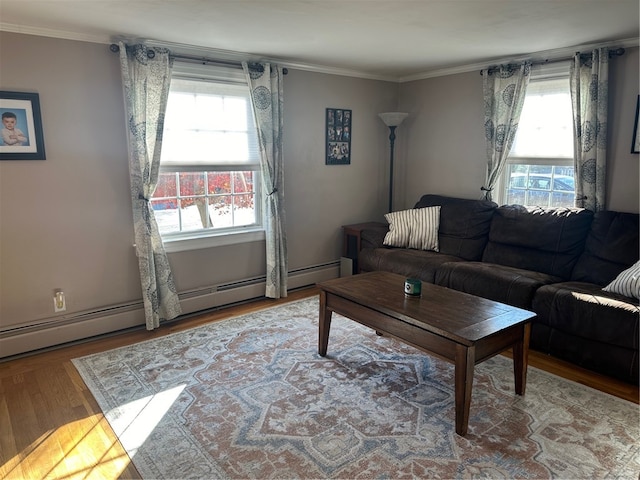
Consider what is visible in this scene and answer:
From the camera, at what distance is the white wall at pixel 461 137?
11.2ft

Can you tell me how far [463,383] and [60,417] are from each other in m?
2.15

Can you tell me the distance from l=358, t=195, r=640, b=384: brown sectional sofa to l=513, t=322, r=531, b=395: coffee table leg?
626 millimetres

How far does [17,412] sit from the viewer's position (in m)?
2.43

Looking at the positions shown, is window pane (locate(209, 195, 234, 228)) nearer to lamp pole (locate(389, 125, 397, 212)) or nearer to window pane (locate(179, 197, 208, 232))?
window pane (locate(179, 197, 208, 232))

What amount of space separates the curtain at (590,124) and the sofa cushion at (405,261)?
1.16m

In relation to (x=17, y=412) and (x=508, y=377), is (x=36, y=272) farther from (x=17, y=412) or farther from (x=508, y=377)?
(x=508, y=377)

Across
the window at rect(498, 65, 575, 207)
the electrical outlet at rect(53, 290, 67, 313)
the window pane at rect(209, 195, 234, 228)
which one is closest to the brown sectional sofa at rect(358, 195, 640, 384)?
the window at rect(498, 65, 575, 207)

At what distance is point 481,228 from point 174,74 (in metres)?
2.99

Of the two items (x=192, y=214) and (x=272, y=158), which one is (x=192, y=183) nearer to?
(x=192, y=214)

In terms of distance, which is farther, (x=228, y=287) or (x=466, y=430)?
(x=228, y=287)

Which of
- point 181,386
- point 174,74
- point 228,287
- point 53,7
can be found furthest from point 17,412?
point 174,74

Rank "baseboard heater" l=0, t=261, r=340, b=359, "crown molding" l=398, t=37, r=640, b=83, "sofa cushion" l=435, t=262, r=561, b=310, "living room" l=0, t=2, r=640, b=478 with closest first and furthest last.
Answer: "living room" l=0, t=2, r=640, b=478
"baseboard heater" l=0, t=261, r=340, b=359
"sofa cushion" l=435, t=262, r=561, b=310
"crown molding" l=398, t=37, r=640, b=83

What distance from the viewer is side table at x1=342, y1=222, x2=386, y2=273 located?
4644mm

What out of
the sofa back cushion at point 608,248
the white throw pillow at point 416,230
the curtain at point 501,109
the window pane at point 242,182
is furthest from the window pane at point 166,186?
the sofa back cushion at point 608,248
